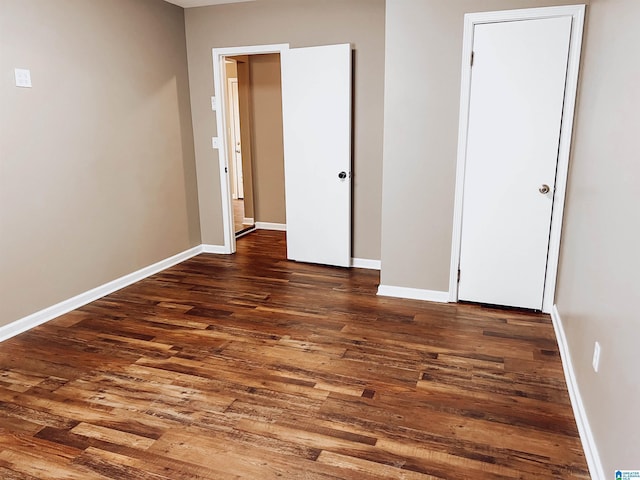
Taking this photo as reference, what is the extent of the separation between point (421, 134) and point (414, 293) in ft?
4.18

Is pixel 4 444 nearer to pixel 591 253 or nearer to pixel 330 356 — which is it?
pixel 330 356

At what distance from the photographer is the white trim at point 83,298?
3.26 meters

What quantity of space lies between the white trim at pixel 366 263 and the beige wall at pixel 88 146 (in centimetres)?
183

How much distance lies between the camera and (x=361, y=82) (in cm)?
437

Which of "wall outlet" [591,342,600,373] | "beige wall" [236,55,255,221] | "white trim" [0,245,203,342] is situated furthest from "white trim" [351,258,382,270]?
"wall outlet" [591,342,600,373]

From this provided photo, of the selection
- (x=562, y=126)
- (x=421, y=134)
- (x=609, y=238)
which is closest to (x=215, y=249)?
(x=421, y=134)

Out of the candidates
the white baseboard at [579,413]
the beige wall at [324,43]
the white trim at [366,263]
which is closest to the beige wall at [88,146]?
the beige wall at [324,43]

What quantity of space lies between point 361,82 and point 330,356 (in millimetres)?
2631

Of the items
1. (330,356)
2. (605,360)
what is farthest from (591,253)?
(330,356)

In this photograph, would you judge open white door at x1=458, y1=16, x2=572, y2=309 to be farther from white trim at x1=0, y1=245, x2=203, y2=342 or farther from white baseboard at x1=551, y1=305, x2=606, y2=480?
white trim at x1=0, y1=245, x2=203, y2=342

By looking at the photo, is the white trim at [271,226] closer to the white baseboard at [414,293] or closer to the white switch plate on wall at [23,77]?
the white baseboard at [414,293]

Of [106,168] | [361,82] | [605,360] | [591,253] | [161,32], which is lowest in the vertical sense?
[605,360]

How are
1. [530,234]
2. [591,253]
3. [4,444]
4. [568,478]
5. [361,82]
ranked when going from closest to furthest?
[568,478], [4,444], [591,253], [530,234], [361,82]

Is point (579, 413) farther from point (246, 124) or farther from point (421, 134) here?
point (246, 124)
